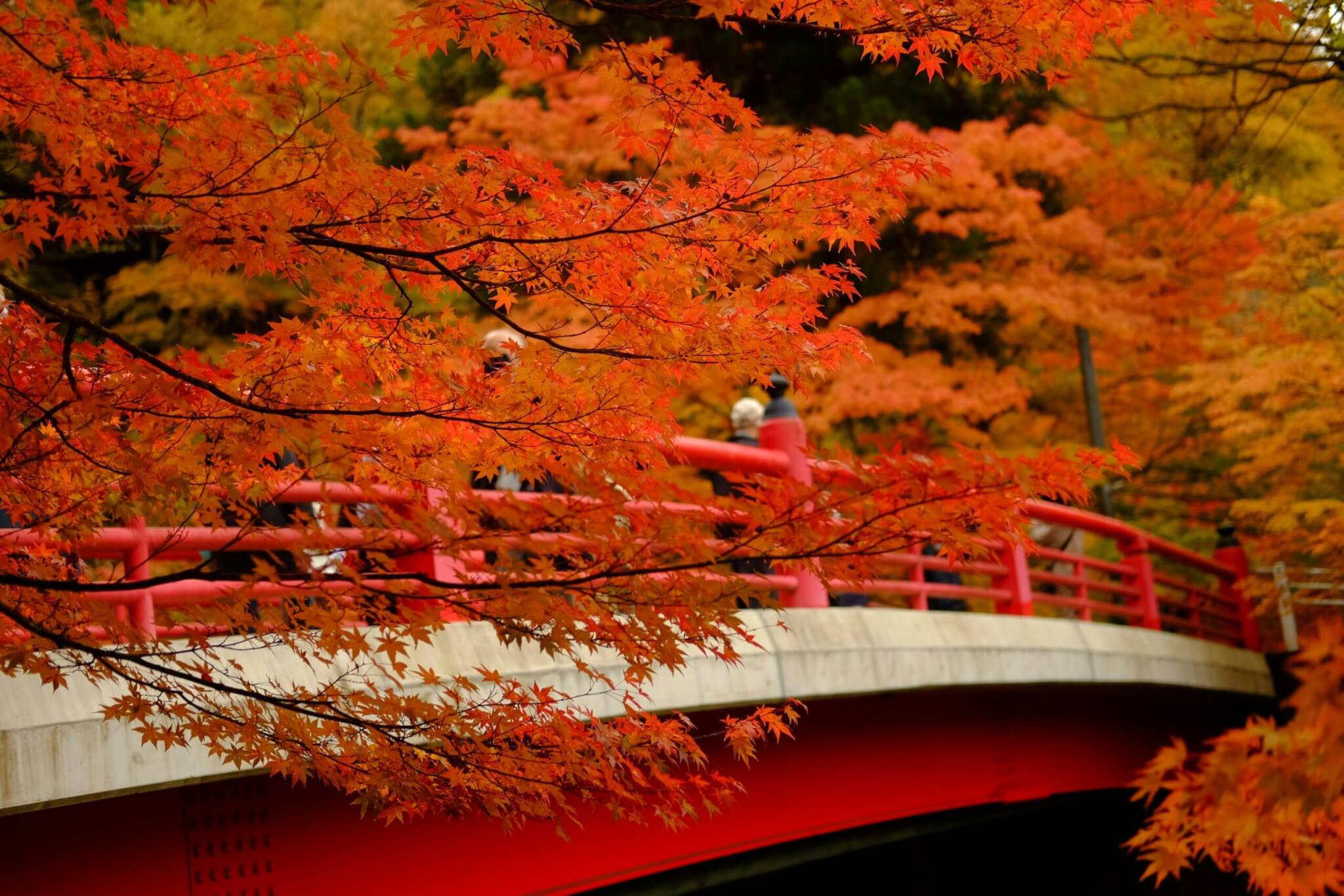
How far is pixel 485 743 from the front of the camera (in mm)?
4484

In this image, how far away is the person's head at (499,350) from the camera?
4.32m

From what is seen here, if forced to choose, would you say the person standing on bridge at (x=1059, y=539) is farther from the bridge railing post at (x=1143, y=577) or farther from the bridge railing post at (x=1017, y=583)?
the bridge railing post at (x=1017, y=583)

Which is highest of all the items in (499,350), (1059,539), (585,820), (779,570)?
(1059,539)

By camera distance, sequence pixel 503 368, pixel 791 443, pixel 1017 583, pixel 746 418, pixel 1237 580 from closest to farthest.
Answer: pixel 503 368 < pixel 791 443 < pixel 746 418 < pixel 1017 583 < pixel 1237 580

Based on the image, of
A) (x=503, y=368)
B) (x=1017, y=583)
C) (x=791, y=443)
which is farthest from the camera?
(x=1017, y=583)

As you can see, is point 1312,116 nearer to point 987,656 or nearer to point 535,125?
point 535,125

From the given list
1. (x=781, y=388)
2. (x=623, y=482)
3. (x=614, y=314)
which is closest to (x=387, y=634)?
(x=623, y=482)

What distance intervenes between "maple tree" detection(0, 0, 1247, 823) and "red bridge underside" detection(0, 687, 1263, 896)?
2.12ft

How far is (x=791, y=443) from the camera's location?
24.6 ft

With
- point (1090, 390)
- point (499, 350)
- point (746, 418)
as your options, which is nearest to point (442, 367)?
point (499, 350)

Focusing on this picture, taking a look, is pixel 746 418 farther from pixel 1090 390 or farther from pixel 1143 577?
pixel 1090 390

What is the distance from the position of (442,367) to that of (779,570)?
10.7 feet

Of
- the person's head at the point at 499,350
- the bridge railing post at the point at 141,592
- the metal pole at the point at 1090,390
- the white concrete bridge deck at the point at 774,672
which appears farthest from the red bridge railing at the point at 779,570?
the metal pole at the point at 1090,390

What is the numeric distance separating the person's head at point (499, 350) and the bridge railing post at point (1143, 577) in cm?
718
